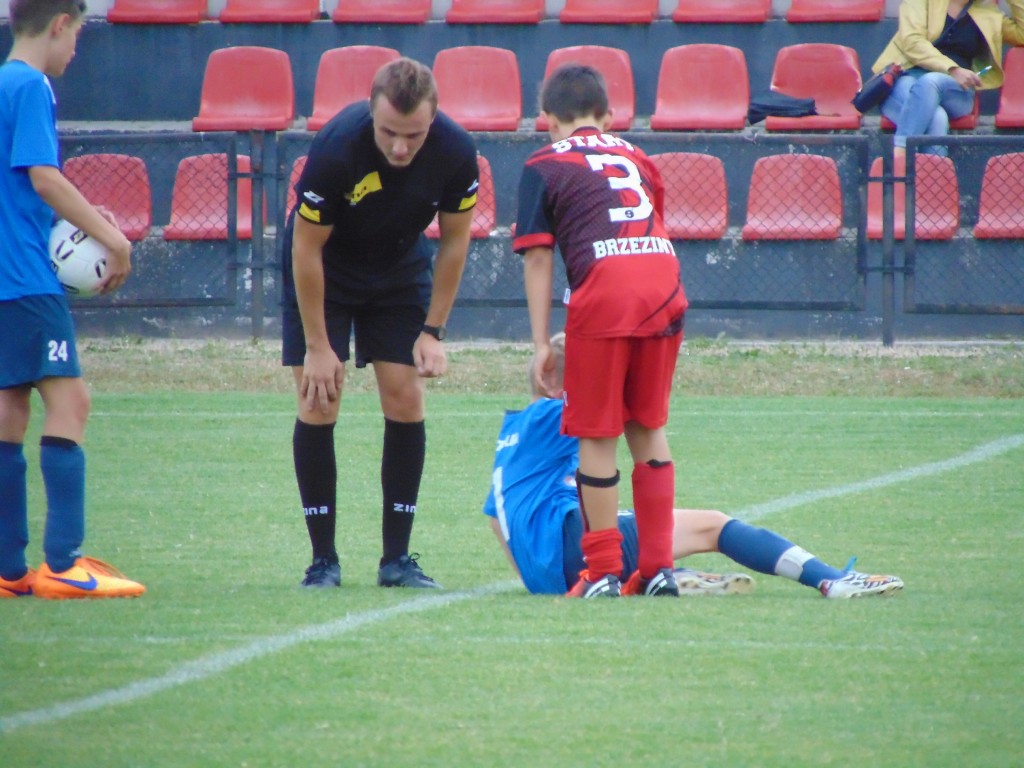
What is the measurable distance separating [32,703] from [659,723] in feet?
4.34

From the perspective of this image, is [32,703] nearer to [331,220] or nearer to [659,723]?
[659,723]

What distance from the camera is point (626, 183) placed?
449cm

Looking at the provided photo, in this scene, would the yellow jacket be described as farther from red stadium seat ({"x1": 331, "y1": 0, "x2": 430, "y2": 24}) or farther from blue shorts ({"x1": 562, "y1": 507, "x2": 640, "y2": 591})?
blue shorts ({"x1": 562, "y1": 507, "x2": 640, "y2": 591})

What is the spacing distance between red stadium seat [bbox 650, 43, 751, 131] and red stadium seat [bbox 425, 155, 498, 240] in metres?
2.21

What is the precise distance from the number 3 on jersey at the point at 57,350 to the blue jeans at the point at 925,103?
8132 mm

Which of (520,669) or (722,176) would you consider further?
(722,176)

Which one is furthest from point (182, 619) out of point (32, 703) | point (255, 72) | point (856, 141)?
point (255, 72)

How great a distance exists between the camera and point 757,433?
8.45 m

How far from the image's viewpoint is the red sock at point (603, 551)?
14.4 feet

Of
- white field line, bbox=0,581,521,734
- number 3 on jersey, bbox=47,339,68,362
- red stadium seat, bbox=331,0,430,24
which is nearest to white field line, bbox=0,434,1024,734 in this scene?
white field line, bbox=0,581,521,734

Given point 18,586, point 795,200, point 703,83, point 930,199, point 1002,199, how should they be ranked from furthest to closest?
point 703,83 < point 795,200 < point 930,199 < point 1002,199 < point 18,586

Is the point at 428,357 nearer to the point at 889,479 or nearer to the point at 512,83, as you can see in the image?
the point at 889,479

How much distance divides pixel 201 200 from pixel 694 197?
3630mm

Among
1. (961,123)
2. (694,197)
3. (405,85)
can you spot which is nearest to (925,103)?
(961,123)
